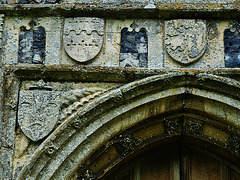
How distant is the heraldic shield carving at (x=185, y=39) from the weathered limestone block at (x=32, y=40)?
0.97 m

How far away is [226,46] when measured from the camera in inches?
166

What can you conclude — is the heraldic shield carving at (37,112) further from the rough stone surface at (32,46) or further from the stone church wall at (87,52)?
the rough stone surface at (32,46)

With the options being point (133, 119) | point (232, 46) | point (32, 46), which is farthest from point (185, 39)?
point (32, 46)

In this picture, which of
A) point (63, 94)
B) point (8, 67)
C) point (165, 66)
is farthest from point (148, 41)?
point (8, 67)

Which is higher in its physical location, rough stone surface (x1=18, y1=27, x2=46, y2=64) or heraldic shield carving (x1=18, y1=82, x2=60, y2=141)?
rough stone surface (x1=18, y1=27, x2=46, y2=64)

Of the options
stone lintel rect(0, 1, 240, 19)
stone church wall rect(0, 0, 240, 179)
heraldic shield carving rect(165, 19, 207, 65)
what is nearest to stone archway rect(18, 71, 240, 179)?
stone church wall rect(0, 0, 240, 179)

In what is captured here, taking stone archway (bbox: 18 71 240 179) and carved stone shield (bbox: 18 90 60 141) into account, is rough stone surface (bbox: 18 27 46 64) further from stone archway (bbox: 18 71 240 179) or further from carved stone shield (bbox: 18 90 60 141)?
stone archway (bbox: 18 71 240 179)

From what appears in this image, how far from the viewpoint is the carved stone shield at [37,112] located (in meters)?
4.02

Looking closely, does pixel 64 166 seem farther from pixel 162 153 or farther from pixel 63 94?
pixel 162 153

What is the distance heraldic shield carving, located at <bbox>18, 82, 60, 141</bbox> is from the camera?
402 cm

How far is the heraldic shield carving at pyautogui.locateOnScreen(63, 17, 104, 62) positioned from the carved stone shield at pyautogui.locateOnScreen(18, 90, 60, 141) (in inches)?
16.1

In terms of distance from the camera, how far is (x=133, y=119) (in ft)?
13.4

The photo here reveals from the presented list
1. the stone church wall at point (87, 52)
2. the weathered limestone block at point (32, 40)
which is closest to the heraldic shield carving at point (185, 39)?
the stone church wall at point (87, 52)

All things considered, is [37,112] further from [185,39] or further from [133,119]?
[185,39]
